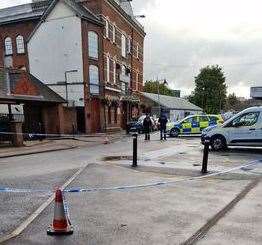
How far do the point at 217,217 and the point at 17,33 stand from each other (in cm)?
3517

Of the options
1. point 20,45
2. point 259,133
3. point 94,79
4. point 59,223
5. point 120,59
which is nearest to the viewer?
point 59,223

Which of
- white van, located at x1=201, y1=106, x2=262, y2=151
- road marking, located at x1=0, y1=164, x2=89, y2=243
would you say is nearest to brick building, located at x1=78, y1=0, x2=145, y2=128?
white van, located at x1=201, y1=106, x2=262, y2=151

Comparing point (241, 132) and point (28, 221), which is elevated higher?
point (241, 132)

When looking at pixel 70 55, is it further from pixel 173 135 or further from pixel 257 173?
pixel 257 173

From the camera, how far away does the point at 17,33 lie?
3831 cm

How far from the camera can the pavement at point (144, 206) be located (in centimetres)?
581

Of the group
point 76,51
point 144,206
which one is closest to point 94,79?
point 76,51

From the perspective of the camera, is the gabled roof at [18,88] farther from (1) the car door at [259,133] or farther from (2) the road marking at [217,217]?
(2) the road marking at [217,217]

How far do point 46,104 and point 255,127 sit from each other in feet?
58.5

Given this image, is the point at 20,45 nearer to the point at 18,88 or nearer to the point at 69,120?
the point at 69,120

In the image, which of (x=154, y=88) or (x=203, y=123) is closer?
(x=203, y=123)

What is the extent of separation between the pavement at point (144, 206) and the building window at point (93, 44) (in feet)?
74.9

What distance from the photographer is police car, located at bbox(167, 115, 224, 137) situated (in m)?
29.0

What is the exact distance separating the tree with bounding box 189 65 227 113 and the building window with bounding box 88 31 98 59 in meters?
47.0
